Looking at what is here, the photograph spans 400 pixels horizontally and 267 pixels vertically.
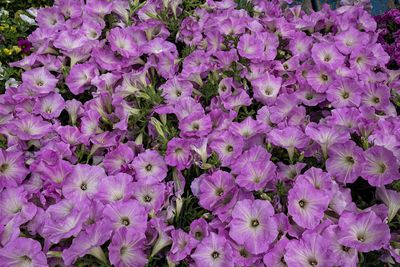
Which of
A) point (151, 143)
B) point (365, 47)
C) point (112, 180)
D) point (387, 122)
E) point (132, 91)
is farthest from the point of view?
point (365, 47)

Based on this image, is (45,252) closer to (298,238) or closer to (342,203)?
(298,238)

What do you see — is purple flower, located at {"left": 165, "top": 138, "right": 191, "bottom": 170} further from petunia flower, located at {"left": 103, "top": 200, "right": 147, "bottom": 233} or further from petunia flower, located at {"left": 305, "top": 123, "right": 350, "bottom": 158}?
petunia flower, located at {"left": 305, "top": 123, "right": 350, "bottom": 158}

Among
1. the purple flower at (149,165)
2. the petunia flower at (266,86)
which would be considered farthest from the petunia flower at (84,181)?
the petunia flower at (266,86)

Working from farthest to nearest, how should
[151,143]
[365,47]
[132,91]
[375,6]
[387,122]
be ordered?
[375,6] < [365,47] < [132,91] < [151,143] < [387,122]

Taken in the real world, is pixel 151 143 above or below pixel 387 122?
below

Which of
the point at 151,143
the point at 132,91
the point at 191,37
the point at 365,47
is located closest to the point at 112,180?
the point at 151,143

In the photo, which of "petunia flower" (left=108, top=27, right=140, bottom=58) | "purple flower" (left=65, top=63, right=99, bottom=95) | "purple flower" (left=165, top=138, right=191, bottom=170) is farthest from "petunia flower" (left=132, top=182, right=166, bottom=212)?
"petunia flower" (left=108, top=27, right=140, bottom=58)

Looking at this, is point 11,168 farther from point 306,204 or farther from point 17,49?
point 306,204
